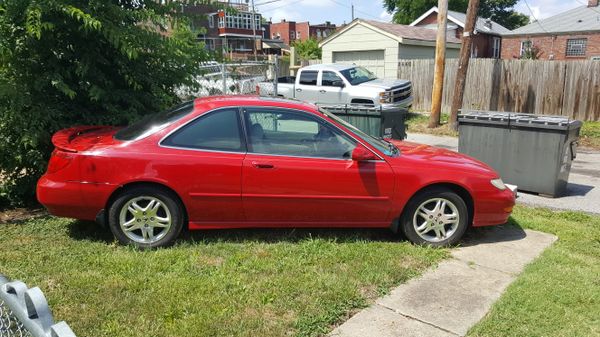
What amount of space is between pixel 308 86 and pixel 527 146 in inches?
381

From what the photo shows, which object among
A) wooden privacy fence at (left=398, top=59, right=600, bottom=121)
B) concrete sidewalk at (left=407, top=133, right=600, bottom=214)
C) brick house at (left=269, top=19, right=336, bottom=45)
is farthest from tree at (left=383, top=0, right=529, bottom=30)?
concrete sidewalk at (left=407, top=133, right=600, bottom=214)

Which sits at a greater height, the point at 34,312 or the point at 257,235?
the point at 34,312

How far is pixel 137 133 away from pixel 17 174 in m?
2.43

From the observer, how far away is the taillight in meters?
4.66

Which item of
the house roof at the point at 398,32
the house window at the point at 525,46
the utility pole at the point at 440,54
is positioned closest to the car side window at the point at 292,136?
the utility pole at the point at 440,54

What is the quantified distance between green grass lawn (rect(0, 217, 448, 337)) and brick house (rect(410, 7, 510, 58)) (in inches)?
1304

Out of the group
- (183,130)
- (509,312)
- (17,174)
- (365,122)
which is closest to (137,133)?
(183,130)

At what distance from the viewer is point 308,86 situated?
16.2m

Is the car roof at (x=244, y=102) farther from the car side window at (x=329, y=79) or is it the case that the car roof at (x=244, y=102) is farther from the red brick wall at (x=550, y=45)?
the red brick wall at (x=550, y=45)

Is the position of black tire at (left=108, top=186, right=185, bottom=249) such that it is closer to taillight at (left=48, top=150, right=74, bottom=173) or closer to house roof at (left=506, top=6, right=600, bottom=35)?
taillight at (left=48, top=150, right=74, bottom=173)

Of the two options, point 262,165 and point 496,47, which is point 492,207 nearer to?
point 262,165

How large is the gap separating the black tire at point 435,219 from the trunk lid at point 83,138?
301 cm

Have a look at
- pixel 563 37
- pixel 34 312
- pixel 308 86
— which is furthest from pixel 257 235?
pixel 563 37

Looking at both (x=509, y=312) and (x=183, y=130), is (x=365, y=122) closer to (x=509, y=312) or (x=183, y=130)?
(x=183, y=130)
